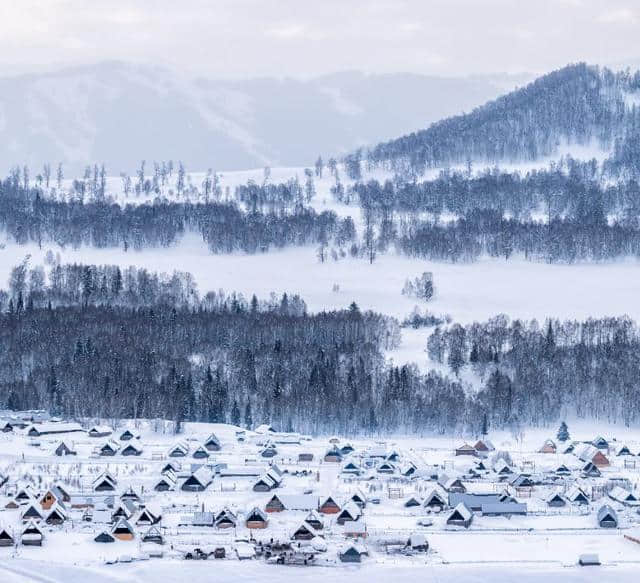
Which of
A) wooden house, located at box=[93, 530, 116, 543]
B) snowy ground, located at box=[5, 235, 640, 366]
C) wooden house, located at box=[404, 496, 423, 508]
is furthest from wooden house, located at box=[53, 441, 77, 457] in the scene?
snowy ground, located at box=[5, 235, 640, 366]

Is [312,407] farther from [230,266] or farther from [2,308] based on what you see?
[230,266]

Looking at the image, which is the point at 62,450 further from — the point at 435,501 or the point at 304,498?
the point at 435,501

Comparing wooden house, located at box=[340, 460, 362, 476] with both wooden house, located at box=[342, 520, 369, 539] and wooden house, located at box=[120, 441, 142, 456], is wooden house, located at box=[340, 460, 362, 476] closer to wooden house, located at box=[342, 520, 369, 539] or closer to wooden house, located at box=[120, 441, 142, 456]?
wooden house, located at box=[120, 441, 142, 456]

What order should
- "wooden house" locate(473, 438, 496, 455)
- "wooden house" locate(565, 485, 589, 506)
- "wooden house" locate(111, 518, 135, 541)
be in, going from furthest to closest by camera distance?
"wooden house" locate(473, 438, 496, 455), "wooden house" locate(565, 485, 589, 506), "wooden house" locate(111, 518, 135, 541)

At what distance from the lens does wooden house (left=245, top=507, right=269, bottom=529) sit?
165 ft

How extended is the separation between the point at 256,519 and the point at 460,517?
8.61 m

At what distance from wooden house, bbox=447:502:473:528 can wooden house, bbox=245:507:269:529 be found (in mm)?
7763

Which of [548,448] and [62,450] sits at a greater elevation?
[548,448]

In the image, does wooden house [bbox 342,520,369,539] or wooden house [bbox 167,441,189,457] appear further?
wooden house [bbox 167,441,189,457]

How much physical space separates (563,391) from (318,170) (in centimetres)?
11328

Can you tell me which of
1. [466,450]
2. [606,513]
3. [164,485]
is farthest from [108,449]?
[606,513]

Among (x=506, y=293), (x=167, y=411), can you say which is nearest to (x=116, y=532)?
Answer: (x=167, y=411)

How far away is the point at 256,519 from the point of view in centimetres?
5069

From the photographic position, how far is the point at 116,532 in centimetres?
4791
